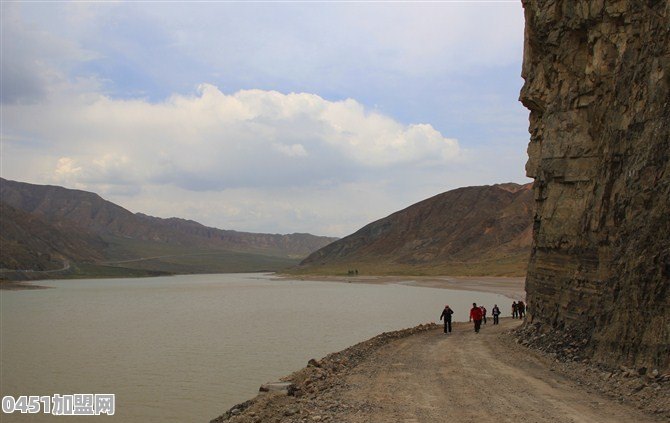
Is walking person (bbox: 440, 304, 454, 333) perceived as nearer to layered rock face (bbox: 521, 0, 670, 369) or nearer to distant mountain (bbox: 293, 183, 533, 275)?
layered rock face (bbox: 521, 0, 670, 369)

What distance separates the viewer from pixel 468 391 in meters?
12.8

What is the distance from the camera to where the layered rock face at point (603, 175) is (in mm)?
13336

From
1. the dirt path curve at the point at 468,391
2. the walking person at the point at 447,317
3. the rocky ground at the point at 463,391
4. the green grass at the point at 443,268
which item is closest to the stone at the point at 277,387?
the rocky ground at the point at 463,391

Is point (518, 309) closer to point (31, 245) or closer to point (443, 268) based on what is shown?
point (443, 268)

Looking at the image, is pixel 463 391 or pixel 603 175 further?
pixel 603 175

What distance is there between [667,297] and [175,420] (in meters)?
12.8

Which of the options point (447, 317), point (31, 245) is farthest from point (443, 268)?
point (31, 245)

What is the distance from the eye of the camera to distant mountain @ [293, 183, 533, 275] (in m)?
123

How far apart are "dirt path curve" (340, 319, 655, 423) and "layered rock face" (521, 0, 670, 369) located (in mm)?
1875

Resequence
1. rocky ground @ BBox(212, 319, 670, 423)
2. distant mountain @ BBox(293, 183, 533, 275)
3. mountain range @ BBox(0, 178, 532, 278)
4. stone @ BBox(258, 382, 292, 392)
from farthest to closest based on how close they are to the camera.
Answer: mountain range @ BBox(0, 178, 532, 278) → distant mountain @ BBox(293, 183, 533, 275) → stone @ BBox(258, 382, 292, 392) → rocky ground @ BBox(212, 319, 670, 423)

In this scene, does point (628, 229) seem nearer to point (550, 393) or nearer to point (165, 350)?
point (550, 393)

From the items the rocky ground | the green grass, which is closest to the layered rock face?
the rocky ground

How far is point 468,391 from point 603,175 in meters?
8.07

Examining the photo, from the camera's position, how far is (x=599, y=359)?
14.6 meters
